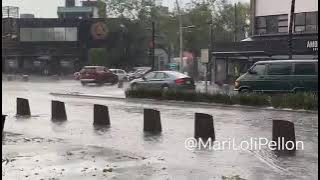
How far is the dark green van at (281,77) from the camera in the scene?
77.7 ft

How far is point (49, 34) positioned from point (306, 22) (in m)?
46.8

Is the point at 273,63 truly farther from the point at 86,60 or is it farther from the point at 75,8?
the point at 75,8

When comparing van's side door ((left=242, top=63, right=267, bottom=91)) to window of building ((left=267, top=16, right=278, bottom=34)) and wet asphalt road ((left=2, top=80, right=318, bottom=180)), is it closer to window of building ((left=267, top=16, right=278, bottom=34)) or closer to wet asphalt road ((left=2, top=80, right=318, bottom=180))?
wet asphalt road ((left=2, top=80, right=318, bottom=180))

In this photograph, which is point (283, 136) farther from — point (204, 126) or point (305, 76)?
point (305, 76)

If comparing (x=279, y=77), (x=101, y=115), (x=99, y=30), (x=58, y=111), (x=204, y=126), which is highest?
(x=99, y=30)

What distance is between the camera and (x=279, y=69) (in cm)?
2458

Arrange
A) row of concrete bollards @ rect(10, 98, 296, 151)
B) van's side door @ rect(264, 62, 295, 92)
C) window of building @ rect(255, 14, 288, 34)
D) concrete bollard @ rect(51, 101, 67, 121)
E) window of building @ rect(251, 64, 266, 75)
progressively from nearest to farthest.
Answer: row of concrete bollards @ rect(10, 98, 296, 151) → concrete bollard @ rect(51, 101, 67, 121) → van's side door @ rect(264, 62, 295, 92) → window of building @ rect(251, 64, 266, 75) → window of building @ rect(255, 14, 288, 34)

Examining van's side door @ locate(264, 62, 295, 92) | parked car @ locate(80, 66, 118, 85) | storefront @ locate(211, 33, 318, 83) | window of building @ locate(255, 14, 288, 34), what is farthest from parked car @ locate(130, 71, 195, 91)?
parked car @ locate(80, 66, 118, 85)

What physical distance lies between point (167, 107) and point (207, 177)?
1413cm

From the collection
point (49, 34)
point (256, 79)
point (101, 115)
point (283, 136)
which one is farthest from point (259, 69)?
point (49, 34)

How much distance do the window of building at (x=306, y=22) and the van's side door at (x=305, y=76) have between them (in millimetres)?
18620

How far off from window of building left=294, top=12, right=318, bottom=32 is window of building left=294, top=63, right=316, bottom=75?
1859 centimetres

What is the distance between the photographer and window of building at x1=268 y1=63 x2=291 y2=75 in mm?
24344

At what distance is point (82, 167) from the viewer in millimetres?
9508
